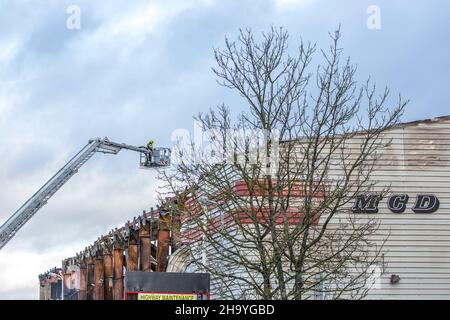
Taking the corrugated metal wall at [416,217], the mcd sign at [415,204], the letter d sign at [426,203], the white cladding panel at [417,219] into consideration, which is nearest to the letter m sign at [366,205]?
the mcd sign at [415,204]

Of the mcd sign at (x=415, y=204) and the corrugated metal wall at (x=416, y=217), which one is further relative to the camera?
the mcd sign at (x=415, y=204)

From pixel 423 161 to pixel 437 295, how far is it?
15.1 ft

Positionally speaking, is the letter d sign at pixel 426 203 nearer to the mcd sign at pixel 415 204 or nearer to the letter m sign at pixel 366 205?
the mcd sign at pixel 415 204

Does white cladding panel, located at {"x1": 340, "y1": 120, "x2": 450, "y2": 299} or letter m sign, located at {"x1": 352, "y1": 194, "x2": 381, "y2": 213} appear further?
white cladding panel, located at {"x1": 340, "y1": 120, "x2": 450, "y2": 299}

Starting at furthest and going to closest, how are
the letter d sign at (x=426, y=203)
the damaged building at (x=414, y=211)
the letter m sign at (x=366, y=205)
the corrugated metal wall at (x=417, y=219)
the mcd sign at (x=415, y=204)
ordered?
the letter d sign at (x=426, y=203), the mcd sign at (x=415, y=204), the corrugated metal wall at (x=417, y=219), the damaged building at (x=414, y=211), the letter m sign at (x=366, y=205)

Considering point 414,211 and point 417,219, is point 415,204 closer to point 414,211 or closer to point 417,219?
point 414,211

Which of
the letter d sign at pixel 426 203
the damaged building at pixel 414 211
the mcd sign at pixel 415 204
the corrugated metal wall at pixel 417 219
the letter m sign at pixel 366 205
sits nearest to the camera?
the letter m sign at pixel 366 205

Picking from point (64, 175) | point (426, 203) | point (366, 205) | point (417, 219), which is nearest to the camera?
point (366, 205)

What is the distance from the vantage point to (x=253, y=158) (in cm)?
1875

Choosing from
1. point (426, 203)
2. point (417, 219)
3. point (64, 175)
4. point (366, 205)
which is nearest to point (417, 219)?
point (417, 219)

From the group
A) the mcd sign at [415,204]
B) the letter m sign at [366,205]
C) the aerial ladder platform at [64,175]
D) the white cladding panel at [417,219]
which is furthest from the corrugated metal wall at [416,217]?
the aerial ladder platform at [64,175]

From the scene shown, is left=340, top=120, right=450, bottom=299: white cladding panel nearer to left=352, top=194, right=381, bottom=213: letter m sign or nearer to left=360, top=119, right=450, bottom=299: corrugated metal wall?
left=360, top=119, right=450, bottom=299: corrugated metal wall

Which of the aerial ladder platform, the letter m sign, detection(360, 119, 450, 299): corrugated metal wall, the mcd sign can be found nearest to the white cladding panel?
detection(360, 119, 450, 299): corrugated metal wall
